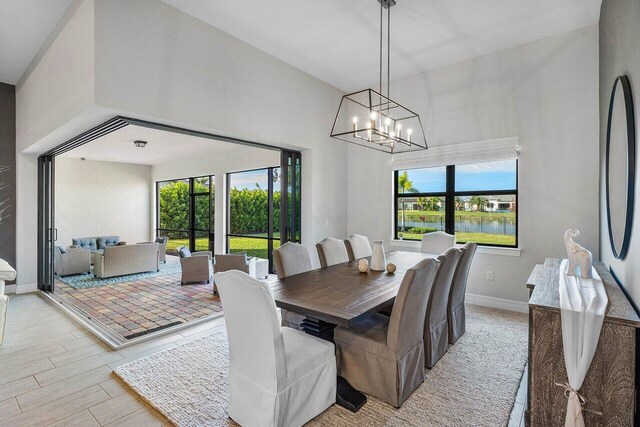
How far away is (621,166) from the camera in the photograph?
216 cm

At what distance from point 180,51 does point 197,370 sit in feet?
10.2

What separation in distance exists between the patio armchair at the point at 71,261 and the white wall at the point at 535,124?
7298 mm

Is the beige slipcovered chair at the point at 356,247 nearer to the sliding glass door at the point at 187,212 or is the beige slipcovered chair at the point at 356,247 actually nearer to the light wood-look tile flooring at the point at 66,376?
the light wood-look tile flooring at the point at 66,376

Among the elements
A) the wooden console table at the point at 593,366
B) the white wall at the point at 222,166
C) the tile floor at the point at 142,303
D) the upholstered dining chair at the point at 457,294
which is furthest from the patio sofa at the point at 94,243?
the wooden console table at the point at 593,366

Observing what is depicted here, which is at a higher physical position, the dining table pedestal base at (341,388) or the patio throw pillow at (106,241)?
the patio throw pillow at (106,241)

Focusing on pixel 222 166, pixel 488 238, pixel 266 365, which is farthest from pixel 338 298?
pixel 222 166

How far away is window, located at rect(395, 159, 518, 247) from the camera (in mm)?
4148

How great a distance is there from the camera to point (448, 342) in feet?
9.96

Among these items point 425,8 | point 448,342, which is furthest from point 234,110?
point 448,342

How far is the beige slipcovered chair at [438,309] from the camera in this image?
2500mm

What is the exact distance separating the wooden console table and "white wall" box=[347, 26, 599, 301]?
6.80 feet

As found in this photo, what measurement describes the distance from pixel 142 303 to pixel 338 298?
12.0 ft

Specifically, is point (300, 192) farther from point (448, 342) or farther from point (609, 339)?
point (609, 339)

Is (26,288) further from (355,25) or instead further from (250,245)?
(355,25)
